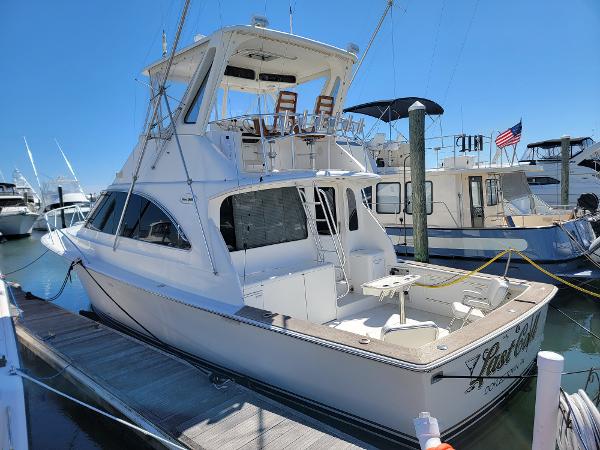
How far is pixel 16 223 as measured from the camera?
2920 cm

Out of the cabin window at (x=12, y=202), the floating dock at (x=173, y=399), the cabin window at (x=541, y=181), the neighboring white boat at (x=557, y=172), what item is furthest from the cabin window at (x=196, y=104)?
the cabin window at (x=12, y=202)

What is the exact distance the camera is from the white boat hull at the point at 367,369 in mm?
3309

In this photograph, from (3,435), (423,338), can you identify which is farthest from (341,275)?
(3,435)

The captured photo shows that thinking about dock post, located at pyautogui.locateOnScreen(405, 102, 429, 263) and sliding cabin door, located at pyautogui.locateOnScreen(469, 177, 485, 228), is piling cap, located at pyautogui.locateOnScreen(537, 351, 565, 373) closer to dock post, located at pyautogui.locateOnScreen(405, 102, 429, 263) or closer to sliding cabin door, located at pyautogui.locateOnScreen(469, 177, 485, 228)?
dock post, located at pyautogui.locateOnScreen(405, 102, 429, 263)

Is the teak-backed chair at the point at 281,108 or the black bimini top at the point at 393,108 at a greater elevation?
the black bimini top at the point at 393,108

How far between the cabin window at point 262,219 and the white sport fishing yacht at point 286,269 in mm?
18

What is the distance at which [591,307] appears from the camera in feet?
28.7

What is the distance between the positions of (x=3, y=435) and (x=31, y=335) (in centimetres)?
422

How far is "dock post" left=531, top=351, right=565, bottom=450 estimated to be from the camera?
2305 millimetres

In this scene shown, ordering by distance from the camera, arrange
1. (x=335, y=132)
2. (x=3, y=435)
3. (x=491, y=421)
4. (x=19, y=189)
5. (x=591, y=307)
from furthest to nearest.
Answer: (x=19, y=189) < (x=591, y=307) < (x=335, y=132) < (x=491, y=421) < (x=3, y=435)

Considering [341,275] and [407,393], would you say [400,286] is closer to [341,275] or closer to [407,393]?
[407,393]

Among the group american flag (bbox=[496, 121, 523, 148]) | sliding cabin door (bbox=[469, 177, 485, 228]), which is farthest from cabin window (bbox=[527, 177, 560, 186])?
sliding cabin door (bbox=[469, 177, 485, 228])

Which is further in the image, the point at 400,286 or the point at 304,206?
the point at 304,206

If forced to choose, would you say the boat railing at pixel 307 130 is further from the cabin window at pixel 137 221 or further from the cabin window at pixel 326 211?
the cabin window at pixel 137 221
